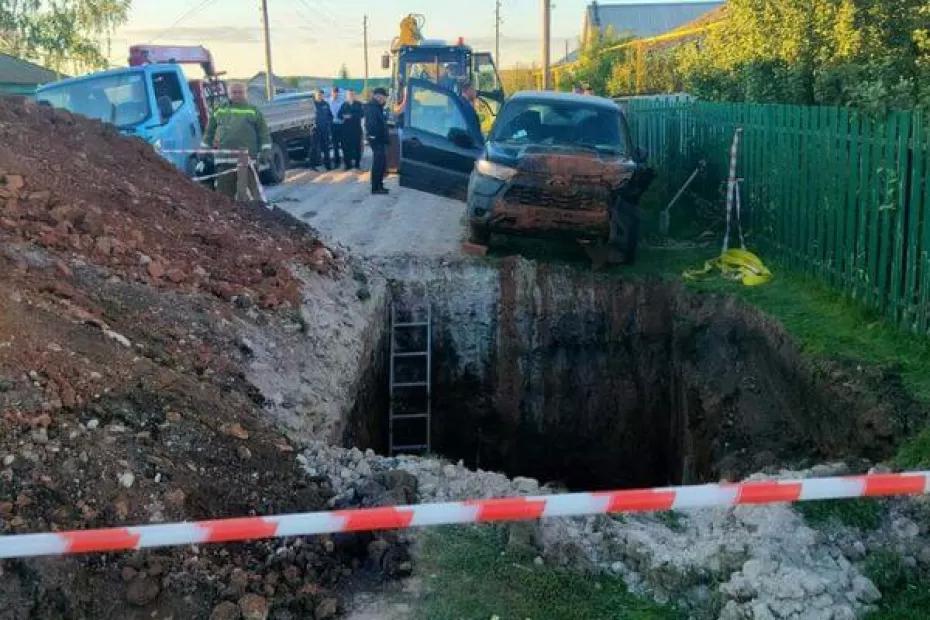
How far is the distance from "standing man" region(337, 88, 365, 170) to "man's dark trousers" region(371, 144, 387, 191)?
3.69m

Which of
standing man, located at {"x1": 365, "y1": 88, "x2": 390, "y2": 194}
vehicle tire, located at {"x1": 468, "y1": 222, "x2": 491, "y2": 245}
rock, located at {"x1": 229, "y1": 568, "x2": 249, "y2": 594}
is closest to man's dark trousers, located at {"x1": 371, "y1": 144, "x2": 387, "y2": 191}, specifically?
standing man, located at {"x1": 365, "y1": 88, "x2": 390, "y2": 194}

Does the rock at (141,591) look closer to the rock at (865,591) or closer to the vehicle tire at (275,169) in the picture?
the rock at (865,591)

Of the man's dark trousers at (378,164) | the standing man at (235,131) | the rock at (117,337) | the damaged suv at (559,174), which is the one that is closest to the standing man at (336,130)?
the man's dark trousers at (378,164)

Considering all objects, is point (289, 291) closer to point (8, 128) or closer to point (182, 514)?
point (8, 128)

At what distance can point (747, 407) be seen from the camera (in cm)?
780

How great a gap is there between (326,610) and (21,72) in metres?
29.9

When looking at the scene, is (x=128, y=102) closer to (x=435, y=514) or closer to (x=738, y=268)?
(x=738, y=268)

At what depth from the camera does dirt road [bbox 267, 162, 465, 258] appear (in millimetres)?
10805

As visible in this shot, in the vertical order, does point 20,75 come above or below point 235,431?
above

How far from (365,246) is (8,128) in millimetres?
3977

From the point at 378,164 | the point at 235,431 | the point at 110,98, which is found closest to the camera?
the point at 235,431

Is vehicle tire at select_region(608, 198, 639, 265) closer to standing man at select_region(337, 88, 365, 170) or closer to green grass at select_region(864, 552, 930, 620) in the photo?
green grass at select_region(864, 552, 930, 620)

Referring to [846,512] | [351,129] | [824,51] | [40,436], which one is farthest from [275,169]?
[846,512]

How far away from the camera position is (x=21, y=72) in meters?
28.8
